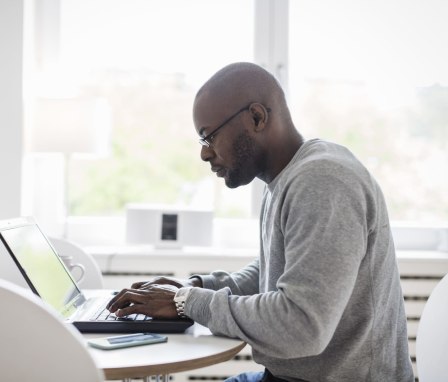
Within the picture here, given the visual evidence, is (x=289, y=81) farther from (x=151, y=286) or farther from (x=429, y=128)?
(x=151, y=286)

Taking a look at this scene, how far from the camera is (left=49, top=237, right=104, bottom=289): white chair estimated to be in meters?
2.08

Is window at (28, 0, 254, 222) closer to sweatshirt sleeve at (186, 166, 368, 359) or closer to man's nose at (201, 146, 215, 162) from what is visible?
man's nose at (201, 146, 215, 162)

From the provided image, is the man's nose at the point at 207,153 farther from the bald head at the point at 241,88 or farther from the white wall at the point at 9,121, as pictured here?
the white wall at the point at 9,121

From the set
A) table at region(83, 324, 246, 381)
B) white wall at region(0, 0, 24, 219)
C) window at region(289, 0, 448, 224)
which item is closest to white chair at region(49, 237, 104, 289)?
white wall at region(0, 0, 24, 219)

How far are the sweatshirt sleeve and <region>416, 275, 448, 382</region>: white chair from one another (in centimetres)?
39

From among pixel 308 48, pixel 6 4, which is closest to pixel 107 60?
pixel 6 4

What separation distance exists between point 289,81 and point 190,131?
586 mm

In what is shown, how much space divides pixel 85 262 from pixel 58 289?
616 mm

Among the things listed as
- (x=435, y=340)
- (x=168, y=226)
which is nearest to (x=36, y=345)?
(x=435, y=340)

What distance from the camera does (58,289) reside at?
4.90ft

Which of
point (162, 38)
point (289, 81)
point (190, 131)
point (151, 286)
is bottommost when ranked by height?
point (151, 286)

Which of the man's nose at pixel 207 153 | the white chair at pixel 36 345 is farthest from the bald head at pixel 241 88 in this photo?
the white chair at pixel 36 345

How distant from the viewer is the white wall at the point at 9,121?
107 inches

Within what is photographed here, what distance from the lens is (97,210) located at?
3.14 m
